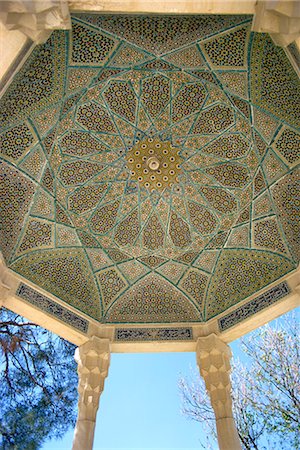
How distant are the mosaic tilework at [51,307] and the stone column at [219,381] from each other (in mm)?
2270

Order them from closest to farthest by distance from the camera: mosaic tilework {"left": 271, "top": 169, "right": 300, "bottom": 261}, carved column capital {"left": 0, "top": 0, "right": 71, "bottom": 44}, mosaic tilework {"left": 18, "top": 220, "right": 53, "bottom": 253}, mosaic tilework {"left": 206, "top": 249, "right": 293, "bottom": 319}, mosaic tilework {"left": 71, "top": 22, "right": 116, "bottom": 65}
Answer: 1. carved column capital {"left": 0, "top": 0, "right": 71, "bottom": 44}
2. mosaic tilework {"left": 71, "top": 22, "right": 116, "bottom": 65}
3. mosaic tilework {"left": 271, "top": 169, "right": 300, "bottom": 261}
4. mosaic tilework {"left": 18, "top": 220, "right": 53, "bottom": 253}
5. mosaic tilework {"left": 206, "top": 249, "right": 293, "bottom": 319}

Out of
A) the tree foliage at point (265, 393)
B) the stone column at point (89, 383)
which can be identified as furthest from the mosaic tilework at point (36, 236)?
the tree foliage at point (265, 393)

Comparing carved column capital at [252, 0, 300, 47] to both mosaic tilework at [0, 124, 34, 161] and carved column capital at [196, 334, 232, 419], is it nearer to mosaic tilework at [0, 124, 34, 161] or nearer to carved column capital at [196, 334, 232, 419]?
mosaic tilework at [0, 124, 34, 161]

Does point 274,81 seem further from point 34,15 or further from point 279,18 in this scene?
point 34,15

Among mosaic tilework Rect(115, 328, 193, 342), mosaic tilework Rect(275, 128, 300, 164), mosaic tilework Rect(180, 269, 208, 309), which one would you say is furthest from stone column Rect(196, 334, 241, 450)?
mosaic tilework Rect(275, 128, 300, 164)

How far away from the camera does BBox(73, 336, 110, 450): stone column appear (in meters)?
6.00

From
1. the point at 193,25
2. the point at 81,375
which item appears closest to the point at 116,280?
the point at 81,375

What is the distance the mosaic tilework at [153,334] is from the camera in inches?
292

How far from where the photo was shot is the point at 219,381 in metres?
6.58

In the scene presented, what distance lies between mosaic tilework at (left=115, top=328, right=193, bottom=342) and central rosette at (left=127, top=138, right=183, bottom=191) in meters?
2.80

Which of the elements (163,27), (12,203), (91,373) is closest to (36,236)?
(12,203)

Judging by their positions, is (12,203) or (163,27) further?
(12,203)

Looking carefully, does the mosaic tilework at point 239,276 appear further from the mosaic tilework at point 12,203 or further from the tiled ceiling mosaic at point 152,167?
the mosaic tilework at point 12,203

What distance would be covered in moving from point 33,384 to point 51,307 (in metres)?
2.54
